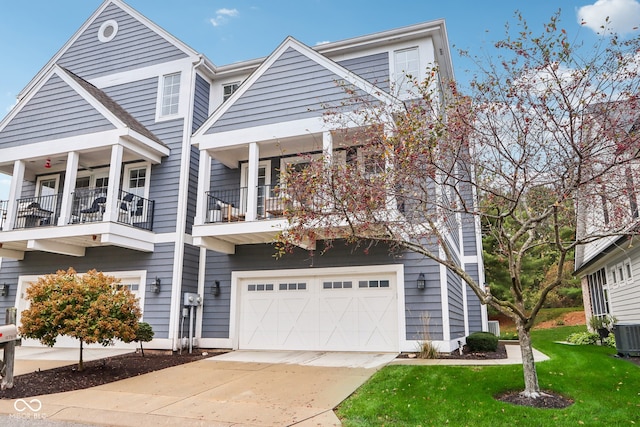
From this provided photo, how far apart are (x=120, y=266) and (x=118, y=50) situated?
23.6 feet

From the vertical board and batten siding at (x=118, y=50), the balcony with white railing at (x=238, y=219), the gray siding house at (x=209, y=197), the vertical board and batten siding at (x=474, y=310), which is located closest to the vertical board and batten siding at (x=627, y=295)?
the vertical board and batten siding at (x=474, y=310)

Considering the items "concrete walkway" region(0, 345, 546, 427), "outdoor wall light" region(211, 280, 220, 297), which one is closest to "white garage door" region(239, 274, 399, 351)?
"outdoor wall light" region(211, 280, 220, 297)

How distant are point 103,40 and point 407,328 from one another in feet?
44.0

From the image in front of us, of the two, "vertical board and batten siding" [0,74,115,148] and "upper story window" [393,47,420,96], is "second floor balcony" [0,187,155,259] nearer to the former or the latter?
"vertical board and batten siding" [0,74,115,148]

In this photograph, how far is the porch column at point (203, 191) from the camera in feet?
38.5

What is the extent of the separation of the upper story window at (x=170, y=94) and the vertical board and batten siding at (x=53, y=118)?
196cm

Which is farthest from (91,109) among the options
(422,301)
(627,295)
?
A: (627,295)

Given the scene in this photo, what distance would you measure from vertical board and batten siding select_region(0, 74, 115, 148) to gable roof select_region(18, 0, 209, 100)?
118 cm

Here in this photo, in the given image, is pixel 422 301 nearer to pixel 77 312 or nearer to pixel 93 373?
pixel 93 373

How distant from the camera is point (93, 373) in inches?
350

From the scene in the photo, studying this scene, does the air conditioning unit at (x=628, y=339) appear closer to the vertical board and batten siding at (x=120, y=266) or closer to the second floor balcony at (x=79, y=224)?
the vertical board and batten siding at (x=120, y=266)

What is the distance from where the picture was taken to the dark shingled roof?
41.7 ft

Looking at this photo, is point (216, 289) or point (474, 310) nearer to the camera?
point (216, 289)

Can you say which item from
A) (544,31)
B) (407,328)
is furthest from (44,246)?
(544,31)
